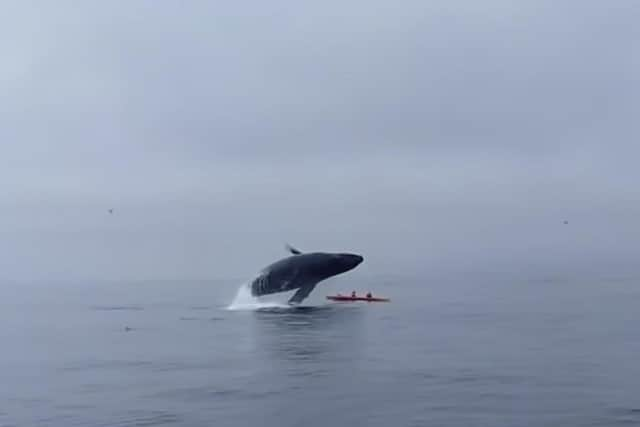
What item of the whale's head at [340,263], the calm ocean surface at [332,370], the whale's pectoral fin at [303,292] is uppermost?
the whale's head at [340,263]

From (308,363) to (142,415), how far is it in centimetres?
1401

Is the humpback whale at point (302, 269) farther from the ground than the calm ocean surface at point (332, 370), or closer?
farther from the ground

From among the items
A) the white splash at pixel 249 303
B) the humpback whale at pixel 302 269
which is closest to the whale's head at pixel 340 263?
the humpback whale at pixel 302 269

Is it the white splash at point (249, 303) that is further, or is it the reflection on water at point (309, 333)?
the white splash at point (249, 303)

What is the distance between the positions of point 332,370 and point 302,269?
27490mm

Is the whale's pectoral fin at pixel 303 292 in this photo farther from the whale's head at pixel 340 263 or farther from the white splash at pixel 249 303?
the white splash at pixel 249 303

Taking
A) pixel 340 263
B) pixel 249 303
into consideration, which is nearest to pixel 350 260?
pixel 340 263

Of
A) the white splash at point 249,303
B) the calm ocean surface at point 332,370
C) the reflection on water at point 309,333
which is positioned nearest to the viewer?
the calm ocean surface at point 332,370

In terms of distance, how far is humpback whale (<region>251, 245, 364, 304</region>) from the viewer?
73.2 meters

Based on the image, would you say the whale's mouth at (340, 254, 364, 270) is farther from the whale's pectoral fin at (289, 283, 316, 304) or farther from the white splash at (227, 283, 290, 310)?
the white splash at (227, 283, 290, 310)

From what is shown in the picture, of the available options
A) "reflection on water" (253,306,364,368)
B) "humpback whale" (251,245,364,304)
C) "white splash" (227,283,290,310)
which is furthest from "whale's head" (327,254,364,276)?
"white splash" (227,283,290,310)

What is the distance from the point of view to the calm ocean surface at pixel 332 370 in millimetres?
35188

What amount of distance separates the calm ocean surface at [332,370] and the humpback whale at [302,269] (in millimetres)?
3014

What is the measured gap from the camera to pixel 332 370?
1813 inches
